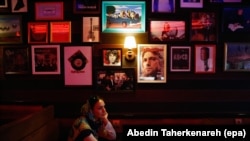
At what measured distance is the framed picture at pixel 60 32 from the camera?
16.2 ft

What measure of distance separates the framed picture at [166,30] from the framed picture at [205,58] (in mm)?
354

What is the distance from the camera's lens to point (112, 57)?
4941mm

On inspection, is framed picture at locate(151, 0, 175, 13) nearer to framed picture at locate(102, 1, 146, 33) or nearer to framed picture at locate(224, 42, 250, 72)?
framed picture at locate(102, 1, 146, 33)

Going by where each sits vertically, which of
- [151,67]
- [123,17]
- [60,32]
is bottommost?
[151,67]

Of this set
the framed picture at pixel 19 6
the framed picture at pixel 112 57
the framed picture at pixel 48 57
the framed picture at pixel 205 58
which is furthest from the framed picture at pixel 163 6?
the framed picture at pixel 19 6

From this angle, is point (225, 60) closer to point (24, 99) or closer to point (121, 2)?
point (121, 2)

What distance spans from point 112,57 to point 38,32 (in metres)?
1.21

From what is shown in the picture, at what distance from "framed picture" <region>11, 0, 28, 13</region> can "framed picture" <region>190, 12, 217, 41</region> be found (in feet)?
8.48

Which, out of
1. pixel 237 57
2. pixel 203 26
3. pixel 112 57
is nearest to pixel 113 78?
pixel 112 57

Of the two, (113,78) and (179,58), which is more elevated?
(179,58)

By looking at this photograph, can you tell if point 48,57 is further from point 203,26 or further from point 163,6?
point 203,26

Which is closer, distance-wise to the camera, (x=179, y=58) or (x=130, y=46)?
(x=130, y=46)

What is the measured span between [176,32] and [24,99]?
8.44 ft

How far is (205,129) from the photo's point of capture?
3.06m
